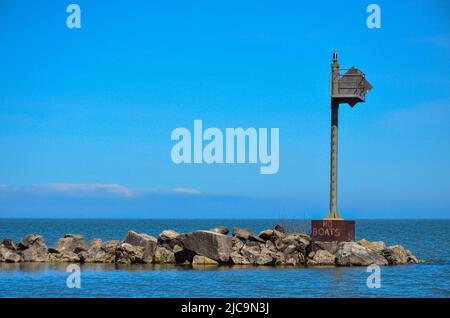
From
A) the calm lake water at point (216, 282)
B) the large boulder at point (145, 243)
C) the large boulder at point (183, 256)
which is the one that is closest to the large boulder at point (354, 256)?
the calm lake water at point (216, 282)

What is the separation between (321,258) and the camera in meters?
35.6

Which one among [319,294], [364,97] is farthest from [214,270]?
[364,97]

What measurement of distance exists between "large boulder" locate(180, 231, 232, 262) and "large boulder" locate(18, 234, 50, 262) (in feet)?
23.7

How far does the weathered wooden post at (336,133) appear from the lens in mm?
36656

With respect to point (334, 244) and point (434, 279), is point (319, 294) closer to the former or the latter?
point (434, 279)

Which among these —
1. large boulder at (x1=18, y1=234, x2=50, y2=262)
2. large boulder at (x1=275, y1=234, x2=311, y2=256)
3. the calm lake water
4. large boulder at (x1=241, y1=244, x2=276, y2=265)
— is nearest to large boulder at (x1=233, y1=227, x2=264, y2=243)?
large boulder at (x1=241, y1=244, x2=276, y2=265)

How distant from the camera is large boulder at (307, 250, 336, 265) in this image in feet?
117

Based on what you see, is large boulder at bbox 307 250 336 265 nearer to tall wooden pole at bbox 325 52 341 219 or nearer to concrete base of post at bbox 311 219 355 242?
concrete base of post at bbox 311 219 355 242

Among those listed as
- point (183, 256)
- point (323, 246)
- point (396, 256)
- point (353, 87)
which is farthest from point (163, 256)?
point (353, 87)

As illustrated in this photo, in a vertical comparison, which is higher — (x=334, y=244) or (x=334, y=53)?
(x=334, y=53)

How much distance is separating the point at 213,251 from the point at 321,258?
5.13 meters
